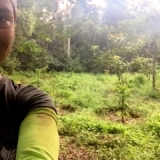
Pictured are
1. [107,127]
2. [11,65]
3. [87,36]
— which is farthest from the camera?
[87,36]

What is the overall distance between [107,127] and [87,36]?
8266 mm

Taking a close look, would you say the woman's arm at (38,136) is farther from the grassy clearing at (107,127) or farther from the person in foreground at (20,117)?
the grassy clearing at (107,127)

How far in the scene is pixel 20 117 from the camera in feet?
1.48

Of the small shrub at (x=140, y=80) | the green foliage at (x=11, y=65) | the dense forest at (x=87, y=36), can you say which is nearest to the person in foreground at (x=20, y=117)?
the dense forest at (x=87, y=36)

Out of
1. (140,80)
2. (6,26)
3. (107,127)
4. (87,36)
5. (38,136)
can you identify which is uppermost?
(6,26)

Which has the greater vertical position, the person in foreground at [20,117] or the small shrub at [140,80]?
the person in foreground at [20,117]

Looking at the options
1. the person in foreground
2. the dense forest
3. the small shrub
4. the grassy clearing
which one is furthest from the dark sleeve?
the small shrub

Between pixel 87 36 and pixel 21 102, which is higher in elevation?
pixel 21 102

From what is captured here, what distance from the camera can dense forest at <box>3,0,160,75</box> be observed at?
19.6 feet

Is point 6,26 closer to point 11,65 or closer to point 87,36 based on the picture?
point 11,65

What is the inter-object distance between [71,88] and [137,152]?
389 centimetres

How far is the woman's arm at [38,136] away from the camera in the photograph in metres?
0.39

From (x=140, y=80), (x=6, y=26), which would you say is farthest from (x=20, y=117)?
(x=140, y=80)

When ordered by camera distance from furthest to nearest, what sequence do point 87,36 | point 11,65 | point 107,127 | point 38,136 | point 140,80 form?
1. point 87,36
2. point 11,65
3. point 140,80
4. point 107,127
5. point 38,136
